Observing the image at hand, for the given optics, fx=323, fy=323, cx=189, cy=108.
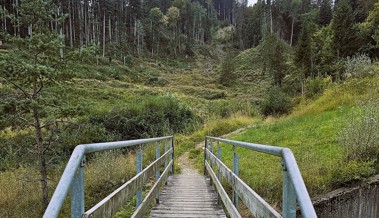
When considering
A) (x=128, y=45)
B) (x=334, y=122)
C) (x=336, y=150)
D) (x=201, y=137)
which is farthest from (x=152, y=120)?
(x=128, y=45)

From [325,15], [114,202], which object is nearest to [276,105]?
[114,202]

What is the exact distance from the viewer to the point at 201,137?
17016 millimetres

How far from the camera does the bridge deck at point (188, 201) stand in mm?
4757

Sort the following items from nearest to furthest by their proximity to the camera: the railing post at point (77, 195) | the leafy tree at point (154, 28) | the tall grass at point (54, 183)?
1. the railing post at point (77, 195)
2. the tall grass at point (54, 183)
3. the leafy tree at point (154, 28)

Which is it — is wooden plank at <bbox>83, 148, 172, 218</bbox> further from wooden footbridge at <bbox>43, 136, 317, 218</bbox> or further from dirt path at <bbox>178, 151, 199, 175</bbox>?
dirt path at <bbox>178, 151, 199, 175</bbox>

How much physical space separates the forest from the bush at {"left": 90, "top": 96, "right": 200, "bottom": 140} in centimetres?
9

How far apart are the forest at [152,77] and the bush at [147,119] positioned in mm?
89

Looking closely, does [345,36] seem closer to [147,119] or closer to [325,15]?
[147,119]

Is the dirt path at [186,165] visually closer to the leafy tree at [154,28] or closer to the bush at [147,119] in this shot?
the bush at [147,119]

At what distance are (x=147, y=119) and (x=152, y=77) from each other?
32912mm

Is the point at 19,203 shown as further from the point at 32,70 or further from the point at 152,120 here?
the point at 152,120

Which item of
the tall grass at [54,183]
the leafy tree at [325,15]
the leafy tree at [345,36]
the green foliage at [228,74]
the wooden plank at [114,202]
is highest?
the leafy tree at [325,15]

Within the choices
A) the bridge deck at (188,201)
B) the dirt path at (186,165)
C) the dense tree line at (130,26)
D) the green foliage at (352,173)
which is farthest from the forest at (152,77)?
the dirt path at (186,165)

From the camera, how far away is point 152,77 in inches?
2162
